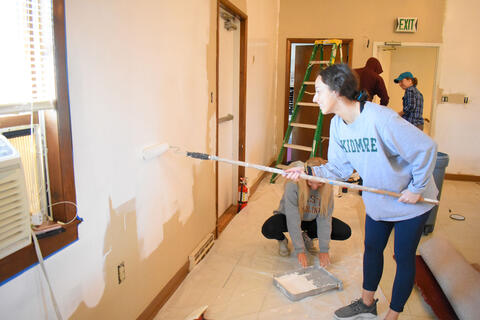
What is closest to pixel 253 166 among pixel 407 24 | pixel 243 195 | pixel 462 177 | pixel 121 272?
pixel 121 272

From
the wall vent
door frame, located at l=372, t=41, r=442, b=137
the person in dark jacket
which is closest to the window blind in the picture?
the wall vent

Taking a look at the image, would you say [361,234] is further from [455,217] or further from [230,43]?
[230,43]

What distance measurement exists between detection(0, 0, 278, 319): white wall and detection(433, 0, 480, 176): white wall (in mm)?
3572

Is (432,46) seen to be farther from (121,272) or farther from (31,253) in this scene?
(31,253)

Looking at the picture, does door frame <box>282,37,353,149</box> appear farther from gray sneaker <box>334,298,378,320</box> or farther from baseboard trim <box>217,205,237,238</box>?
gray sneaker <box>334,298,378,320</box>

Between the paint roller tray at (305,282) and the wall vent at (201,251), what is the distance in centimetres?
53

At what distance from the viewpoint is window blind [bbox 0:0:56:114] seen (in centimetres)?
105

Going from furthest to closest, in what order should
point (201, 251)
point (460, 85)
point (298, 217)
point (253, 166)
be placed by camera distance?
point (460, 85) → point (201, 251) → point (298, 217) → point (253, 166)

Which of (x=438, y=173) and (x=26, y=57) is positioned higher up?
(x=26, y=57)

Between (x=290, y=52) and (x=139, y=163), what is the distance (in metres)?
3.94

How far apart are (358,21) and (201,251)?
390 cm

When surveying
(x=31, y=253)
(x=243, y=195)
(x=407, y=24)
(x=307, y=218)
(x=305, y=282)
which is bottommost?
(x=305, y=282)

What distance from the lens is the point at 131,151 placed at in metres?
1.68

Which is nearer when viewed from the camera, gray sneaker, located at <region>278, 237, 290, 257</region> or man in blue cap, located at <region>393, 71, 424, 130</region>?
gray sneaker, located at <region>278, 237, 290, 257</region>
